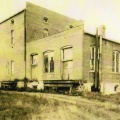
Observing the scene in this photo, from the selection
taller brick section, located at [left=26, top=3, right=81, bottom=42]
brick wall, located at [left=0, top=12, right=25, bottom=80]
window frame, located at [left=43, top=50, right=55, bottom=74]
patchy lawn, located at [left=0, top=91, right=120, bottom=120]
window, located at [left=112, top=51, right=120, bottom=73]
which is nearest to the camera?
patchy lawn, located at [left=0, top=91, right=120, bottom=120]

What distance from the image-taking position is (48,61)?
55.5 feet

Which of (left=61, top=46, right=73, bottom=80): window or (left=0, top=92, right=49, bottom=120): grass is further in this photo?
(left=61, top=46, right=73, bottom=80): window

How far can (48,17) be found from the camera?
21000 mm

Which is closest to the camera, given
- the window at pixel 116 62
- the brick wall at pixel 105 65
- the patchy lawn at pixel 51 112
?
the patchy lawn at pixel 51 112

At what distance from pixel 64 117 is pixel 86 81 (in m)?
7.29

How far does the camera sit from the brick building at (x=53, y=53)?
47.6 feet

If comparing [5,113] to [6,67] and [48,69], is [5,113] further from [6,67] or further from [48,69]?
[6,67]

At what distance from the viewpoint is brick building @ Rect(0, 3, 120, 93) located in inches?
571

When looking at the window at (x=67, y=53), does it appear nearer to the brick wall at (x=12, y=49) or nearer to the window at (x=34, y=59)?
the window at (x=34, y=59)

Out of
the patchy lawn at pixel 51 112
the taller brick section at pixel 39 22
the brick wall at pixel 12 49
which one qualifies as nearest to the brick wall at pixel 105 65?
the patchy lawn at pixel 51 112

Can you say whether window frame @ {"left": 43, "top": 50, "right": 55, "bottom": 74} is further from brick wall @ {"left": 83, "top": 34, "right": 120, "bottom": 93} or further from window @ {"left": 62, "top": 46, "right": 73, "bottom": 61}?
brick wall @ {"left": 83, "top": 34, "right": 120, "bottom": 93}

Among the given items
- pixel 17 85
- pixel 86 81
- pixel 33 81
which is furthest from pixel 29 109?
pixel 17 85

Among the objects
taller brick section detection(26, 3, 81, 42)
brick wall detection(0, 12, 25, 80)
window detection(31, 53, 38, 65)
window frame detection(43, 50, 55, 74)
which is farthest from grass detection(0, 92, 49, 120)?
taller brick section detection(26, 3, 81, 42)

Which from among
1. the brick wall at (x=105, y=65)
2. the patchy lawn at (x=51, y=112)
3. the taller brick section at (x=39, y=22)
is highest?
the taller brick section at (x=39, y=22)
